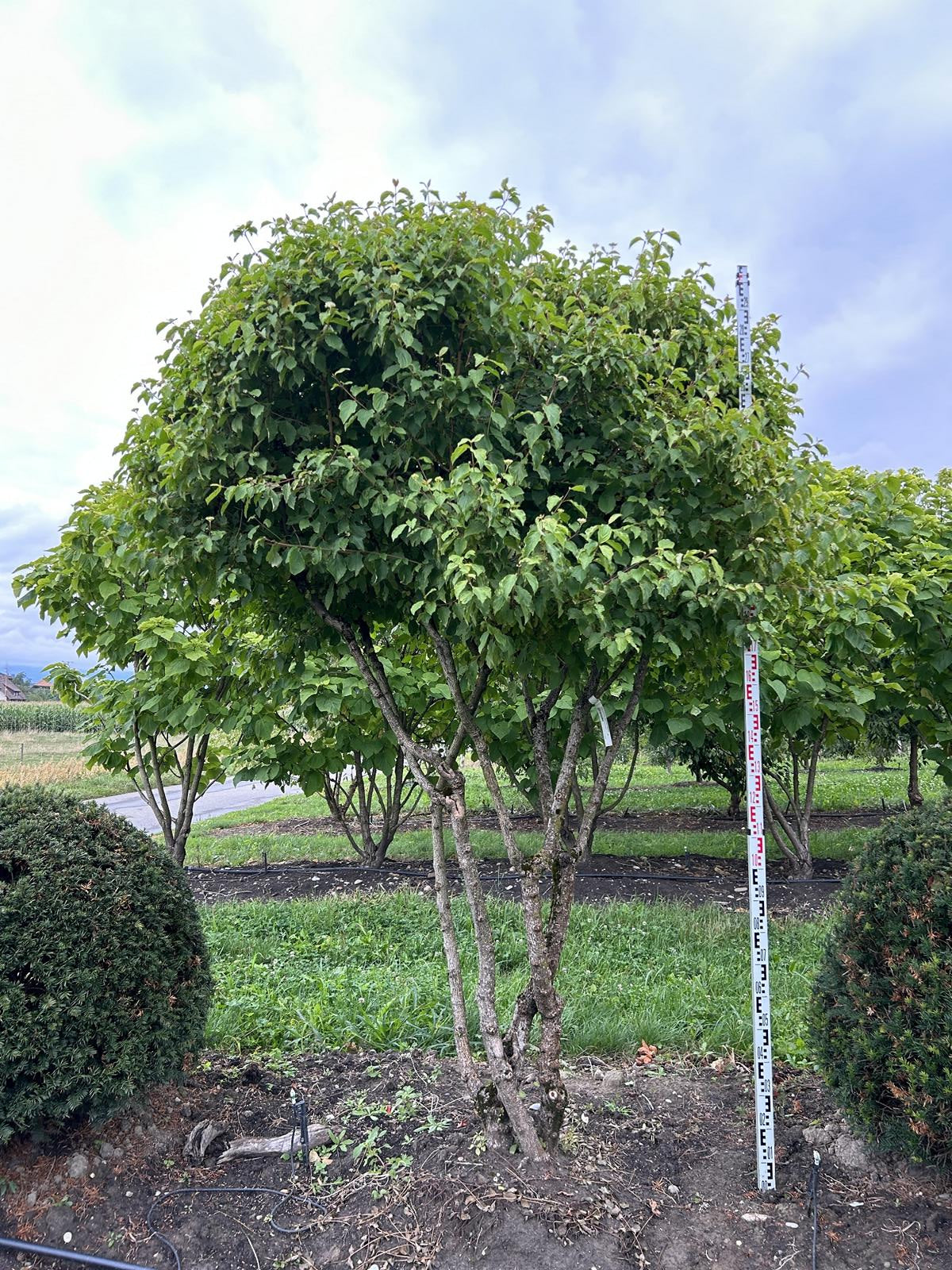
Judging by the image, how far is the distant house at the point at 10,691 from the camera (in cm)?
5209

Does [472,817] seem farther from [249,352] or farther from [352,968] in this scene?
[249,352]

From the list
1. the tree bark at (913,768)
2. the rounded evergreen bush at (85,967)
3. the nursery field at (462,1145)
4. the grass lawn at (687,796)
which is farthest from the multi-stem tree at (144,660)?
the grass lawn at (687,796)

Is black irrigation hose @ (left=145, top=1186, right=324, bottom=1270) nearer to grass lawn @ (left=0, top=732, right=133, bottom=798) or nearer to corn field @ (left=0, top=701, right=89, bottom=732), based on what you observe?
grass lawn @ (left=0, top=732, right=133, bottom=798)

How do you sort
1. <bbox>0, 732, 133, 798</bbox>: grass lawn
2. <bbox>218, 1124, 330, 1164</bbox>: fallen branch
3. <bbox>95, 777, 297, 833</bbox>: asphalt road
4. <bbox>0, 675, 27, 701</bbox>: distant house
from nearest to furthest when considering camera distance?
<bbox>218, 1124, 330, 1164</bbox>: fallen branch
<bbox>95, 777, 297, 833</bbox>: asphalt road
<bbox>0, 732, 133, 798</bbox>: grass lawn
<bbox>0, 675, 27, 701</bbox>: distant house

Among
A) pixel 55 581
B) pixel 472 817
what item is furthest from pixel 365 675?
pixel 472 817

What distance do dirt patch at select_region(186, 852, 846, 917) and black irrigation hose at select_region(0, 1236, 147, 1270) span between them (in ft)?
14.5

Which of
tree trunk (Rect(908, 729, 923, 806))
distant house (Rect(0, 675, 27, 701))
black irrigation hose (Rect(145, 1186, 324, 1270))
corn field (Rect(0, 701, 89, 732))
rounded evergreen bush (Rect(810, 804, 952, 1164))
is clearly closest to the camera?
rounded evergreen bush (Rect(810, 804, 952, 1164))

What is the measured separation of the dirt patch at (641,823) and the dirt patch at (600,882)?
6.07 feet

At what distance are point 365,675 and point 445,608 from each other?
0.75m

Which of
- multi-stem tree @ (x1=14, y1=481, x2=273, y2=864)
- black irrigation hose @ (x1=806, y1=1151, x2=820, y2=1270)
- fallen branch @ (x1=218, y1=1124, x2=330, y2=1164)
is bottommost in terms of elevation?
fallen branch @ (x1=218, y1=1124, x2=330, y2=1164)

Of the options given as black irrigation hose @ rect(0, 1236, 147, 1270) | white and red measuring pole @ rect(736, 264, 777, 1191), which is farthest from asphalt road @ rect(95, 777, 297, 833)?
white and red measuring pole @ rect(736, 264, 777, 1191)

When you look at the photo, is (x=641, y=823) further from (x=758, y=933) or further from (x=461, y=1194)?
(x=461, y=1194)

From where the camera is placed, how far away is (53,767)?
73.5ft

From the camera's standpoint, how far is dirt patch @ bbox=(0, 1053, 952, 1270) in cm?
249
